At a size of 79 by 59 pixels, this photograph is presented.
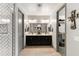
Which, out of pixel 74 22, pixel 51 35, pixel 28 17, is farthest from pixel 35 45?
pixel 74 22

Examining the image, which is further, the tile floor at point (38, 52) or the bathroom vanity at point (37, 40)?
the bathroom vanity at point (37, 40)

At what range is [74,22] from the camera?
158 centimetres

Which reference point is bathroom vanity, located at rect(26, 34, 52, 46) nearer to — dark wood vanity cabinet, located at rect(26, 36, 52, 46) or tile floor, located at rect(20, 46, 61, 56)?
dark wood vanity cabinet, located at rect(26, 36, 52, 46)

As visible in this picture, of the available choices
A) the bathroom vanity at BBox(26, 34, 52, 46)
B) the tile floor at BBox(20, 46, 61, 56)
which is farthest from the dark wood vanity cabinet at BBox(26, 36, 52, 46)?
the tile floor at BBox(20, 46, 61, 56)

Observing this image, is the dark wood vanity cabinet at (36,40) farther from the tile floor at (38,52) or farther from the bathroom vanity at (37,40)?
the tile floor at (38,52)

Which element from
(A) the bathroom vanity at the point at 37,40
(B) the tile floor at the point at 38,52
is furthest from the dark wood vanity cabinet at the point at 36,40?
(B) the tile floor at the point at 38,52

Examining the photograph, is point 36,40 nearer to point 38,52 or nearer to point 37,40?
point 37,40

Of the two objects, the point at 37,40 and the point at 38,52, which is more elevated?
the point at 37,40

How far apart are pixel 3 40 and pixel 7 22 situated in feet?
0.94

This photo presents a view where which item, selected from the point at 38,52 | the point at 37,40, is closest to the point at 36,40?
the point at 37,40

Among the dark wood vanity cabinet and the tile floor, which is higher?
the dark wood vanity cabinet

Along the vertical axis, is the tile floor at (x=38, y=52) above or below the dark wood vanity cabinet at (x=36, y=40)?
below

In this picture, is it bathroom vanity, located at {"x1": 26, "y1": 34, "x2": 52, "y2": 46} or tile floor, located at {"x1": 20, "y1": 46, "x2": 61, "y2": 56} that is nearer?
tile floor, located at {"x1": 20, "y1": 46, "x2": 61, "y2": 56}

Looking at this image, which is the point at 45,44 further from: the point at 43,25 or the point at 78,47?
the point at 78,47
